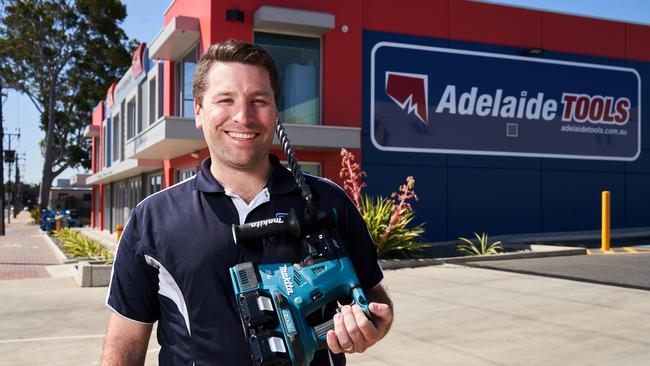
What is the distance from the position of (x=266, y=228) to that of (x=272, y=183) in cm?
27

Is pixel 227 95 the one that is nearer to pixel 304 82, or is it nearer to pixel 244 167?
pixel 244 167

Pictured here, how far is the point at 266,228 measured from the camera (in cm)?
179

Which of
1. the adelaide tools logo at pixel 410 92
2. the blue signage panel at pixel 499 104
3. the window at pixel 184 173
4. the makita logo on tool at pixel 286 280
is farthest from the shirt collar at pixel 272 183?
the window at pixel 184 173

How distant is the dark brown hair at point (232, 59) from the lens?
1928 mm

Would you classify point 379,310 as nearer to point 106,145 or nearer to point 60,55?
point 106,145

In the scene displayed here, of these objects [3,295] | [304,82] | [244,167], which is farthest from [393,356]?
[304,82]

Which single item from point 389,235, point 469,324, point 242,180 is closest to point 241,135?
point 242,180

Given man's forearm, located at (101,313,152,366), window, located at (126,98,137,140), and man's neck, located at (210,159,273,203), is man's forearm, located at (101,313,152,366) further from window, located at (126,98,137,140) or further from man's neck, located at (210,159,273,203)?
window, located at (126,98,137,140)

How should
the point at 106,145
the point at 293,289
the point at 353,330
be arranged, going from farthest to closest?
the point at 106,145
the point at 293,289
the point at 353,330

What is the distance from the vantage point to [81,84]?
156 feet

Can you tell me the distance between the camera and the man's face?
193cm

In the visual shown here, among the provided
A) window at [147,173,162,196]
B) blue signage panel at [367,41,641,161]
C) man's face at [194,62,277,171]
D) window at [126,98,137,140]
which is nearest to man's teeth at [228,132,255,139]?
man's face at [194,62,277,171]

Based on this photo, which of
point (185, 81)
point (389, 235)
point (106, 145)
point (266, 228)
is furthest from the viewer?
point (106, 145)

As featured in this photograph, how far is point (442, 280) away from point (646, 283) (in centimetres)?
303
